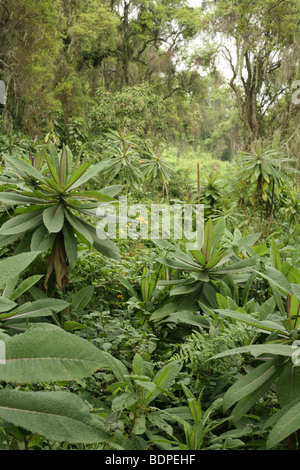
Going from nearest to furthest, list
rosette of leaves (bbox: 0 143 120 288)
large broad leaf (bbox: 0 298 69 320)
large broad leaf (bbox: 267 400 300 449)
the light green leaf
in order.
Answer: large broad leaf (bbox: 267 400 300 449) → large broad leaf (bbox: 0 298 69 320) → rosette of leaves (bbox: 0 143 120 288) → the light green leaf

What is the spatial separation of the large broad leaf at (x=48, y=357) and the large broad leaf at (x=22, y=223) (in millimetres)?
1280

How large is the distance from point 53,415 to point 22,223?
143 cm

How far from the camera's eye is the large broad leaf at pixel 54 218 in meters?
1.75

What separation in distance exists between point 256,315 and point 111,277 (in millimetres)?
1260

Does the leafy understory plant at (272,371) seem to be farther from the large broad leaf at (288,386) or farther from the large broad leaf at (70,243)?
the large broad leaf at (70,243)

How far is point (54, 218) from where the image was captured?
1.83m

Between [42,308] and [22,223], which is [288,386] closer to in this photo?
[42,308]

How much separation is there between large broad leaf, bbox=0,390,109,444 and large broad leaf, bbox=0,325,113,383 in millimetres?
71

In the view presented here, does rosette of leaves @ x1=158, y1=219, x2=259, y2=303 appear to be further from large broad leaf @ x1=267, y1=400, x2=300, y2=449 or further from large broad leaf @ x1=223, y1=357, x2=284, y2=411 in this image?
large broad leaf @ x1=267, y1=400, x2=300, y2=449

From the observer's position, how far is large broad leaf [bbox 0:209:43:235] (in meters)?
1.78

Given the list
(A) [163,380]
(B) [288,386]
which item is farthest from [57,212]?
(B) [288,386]

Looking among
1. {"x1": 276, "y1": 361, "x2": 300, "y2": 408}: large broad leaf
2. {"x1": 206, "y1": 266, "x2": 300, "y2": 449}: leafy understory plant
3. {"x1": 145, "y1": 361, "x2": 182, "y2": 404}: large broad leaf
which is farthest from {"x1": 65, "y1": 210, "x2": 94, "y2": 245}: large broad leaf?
{"x1": 276, "y1": 361, "x2": 300, "y2": 408}: large broad leaf

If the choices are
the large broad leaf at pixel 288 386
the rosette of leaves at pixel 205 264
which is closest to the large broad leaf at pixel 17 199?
the rosette of leaves at pixel 205 264

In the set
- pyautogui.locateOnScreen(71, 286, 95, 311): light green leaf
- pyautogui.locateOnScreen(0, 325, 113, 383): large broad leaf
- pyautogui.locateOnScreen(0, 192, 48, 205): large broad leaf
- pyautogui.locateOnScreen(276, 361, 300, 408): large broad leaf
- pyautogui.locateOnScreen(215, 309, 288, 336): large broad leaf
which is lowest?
pyautogui.locateOnScreen(276, 361, 300, 408): large broad leaf
